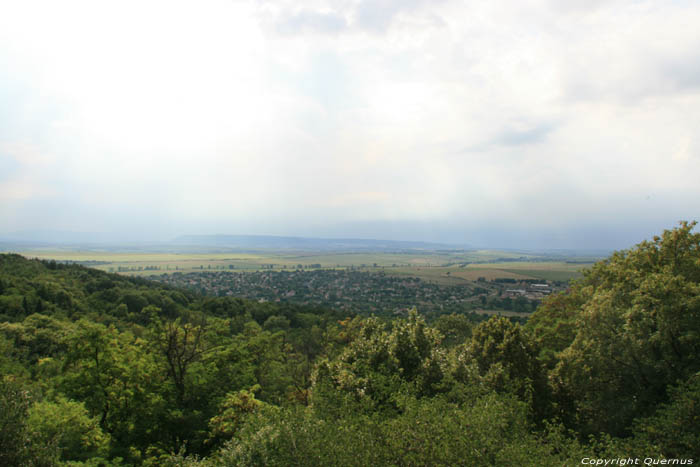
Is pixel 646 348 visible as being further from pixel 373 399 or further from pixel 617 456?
pixel 373 399

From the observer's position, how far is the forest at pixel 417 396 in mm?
11016

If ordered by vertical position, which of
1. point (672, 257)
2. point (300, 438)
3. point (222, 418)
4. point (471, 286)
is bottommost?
point (471, 286)

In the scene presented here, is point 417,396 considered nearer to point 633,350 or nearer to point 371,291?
point 633,350

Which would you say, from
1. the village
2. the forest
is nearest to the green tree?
the forest

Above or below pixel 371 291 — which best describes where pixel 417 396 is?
above

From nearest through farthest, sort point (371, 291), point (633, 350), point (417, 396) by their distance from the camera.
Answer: point (633, 350), point (417, 396), point (371, 291)

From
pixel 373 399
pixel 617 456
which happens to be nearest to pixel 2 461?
pixel 373 399

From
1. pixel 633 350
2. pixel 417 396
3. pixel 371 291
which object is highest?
pixel 633 350

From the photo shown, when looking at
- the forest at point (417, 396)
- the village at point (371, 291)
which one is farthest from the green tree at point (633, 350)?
the village at point (371, 291)

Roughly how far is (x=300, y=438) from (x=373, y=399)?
20.2ft

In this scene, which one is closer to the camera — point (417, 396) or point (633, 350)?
point (633, 350)

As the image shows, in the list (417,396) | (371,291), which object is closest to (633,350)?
(417,396)

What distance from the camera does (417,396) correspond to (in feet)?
58.3

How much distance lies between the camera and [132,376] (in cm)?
1855
